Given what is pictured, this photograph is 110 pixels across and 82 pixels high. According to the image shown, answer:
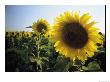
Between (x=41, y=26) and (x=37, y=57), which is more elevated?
(x=41, y=26)

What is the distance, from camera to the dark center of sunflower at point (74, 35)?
1.64 m

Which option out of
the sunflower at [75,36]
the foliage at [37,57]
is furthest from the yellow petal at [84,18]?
the foliage at [37,57]

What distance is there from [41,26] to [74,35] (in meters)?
0.17

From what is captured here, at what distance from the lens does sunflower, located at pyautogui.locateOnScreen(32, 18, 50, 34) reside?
165 centimetres

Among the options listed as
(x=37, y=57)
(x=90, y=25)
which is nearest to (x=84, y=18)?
(x=90, y=25)

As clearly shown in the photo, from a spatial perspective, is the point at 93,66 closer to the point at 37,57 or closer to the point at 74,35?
the point at 74,35

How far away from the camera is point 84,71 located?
1642mm

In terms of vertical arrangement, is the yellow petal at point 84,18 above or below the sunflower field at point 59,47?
above

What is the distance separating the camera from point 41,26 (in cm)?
166

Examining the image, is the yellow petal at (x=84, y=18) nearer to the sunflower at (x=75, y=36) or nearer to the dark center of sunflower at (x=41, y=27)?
the sunflower at (x=75, y=36)

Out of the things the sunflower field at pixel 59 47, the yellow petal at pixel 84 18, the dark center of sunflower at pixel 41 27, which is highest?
the yellow petal at pixel 84 18
